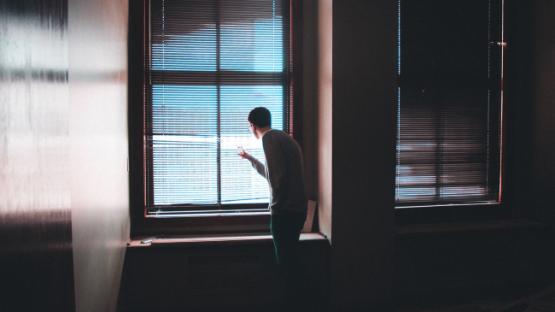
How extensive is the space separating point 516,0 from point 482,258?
2152 mm

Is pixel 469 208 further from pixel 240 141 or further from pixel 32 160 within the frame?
pixel 32 160

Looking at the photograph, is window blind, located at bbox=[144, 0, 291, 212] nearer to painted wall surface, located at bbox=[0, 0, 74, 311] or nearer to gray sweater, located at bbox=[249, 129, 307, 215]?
gray sweater, located at bbox=[249, 129, 307, 215]

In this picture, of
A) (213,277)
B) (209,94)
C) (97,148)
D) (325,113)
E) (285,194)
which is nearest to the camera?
(97,148)

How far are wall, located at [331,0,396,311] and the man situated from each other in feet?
1.07

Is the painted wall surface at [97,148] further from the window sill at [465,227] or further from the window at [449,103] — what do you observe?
the window at [449,103]

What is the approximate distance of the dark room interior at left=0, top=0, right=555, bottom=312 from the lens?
9.32 feet

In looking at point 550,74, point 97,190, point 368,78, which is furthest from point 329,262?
point 550,74

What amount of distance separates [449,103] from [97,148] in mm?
2761

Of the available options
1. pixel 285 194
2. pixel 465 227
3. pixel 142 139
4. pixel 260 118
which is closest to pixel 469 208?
pixel 465 227

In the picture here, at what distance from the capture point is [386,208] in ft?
9.63

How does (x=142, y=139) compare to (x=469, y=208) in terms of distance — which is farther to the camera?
(x=469, y=208)

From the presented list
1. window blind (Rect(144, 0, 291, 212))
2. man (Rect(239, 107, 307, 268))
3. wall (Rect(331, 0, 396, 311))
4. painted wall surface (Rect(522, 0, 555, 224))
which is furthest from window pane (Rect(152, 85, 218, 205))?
painted wall surface (Rect(522, 0, 555, 224))

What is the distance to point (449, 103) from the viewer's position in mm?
3381

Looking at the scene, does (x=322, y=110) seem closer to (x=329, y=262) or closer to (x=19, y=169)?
(x=329, y=262)
